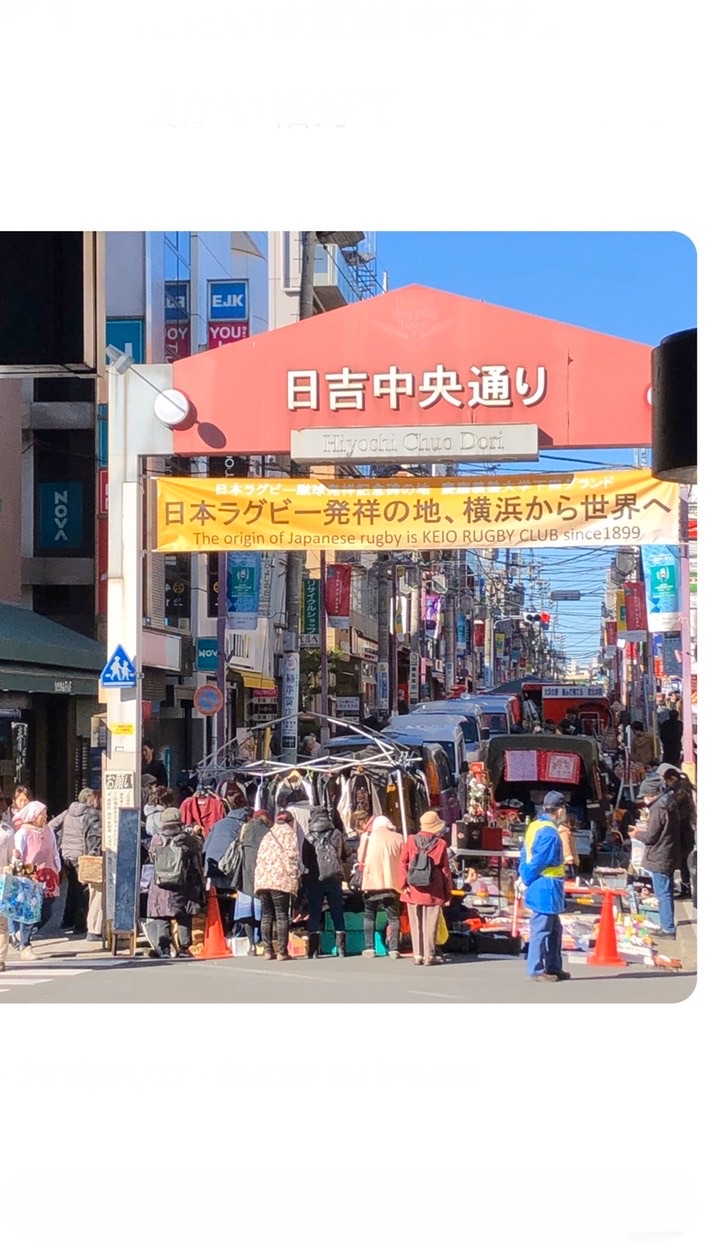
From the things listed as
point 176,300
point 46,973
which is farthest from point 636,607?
point 46,973

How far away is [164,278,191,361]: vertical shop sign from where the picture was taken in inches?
1195

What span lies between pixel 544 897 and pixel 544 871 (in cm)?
23

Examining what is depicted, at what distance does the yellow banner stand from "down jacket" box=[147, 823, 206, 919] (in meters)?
3.19

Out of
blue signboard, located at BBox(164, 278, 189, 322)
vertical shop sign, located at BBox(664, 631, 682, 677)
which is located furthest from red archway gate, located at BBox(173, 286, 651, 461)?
blue signboard, located at BBox(164, 278, 189, 322)

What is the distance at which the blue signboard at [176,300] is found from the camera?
99.9 ft

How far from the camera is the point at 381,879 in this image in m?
13.9

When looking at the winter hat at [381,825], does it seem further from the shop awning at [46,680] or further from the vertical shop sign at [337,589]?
the vertical shop sign at [337,589]

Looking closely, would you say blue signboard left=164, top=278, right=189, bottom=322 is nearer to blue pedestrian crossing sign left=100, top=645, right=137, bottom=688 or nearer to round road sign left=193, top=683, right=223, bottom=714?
round road sign left=193, top=683, right=223, bottom=714

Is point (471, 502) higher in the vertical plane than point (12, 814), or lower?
higher
